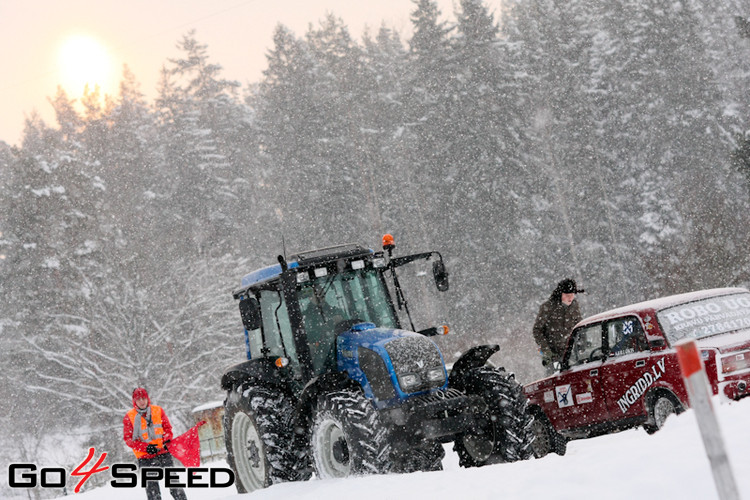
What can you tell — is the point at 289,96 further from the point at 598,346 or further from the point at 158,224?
the point at 598,346

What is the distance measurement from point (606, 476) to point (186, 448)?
556cm

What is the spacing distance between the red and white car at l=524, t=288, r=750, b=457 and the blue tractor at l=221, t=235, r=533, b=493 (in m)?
1.26

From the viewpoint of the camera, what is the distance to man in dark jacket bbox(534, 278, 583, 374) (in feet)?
38.0

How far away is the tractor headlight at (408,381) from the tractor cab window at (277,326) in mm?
1597

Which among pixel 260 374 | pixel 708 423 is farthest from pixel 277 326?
pixel 708 423

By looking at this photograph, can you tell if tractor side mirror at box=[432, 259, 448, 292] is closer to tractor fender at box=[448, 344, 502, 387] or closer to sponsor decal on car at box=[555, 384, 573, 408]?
tractor fender at box=[448, 344, 502, 387]

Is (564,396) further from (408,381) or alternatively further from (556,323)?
(408,381)

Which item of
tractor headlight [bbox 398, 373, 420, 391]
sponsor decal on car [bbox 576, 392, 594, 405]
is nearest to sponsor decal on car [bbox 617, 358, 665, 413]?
sponsor decal on car [bbox 576, 392, 594, 405]

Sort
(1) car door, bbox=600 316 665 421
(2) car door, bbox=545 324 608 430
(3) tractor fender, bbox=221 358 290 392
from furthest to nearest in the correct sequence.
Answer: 1. (3) tractor fender, bbox=221 358 290 392
2. (2) car door, bbox=545 324 608 430
3. (1) car door, bbox=600 316 665 421

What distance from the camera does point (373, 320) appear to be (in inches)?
380

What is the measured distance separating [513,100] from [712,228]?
18.7 m

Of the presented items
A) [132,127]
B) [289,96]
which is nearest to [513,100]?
[289,96]

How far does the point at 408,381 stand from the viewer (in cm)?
844

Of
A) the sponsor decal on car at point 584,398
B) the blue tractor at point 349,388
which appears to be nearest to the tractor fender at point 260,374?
the blue tractor at point 349,388
